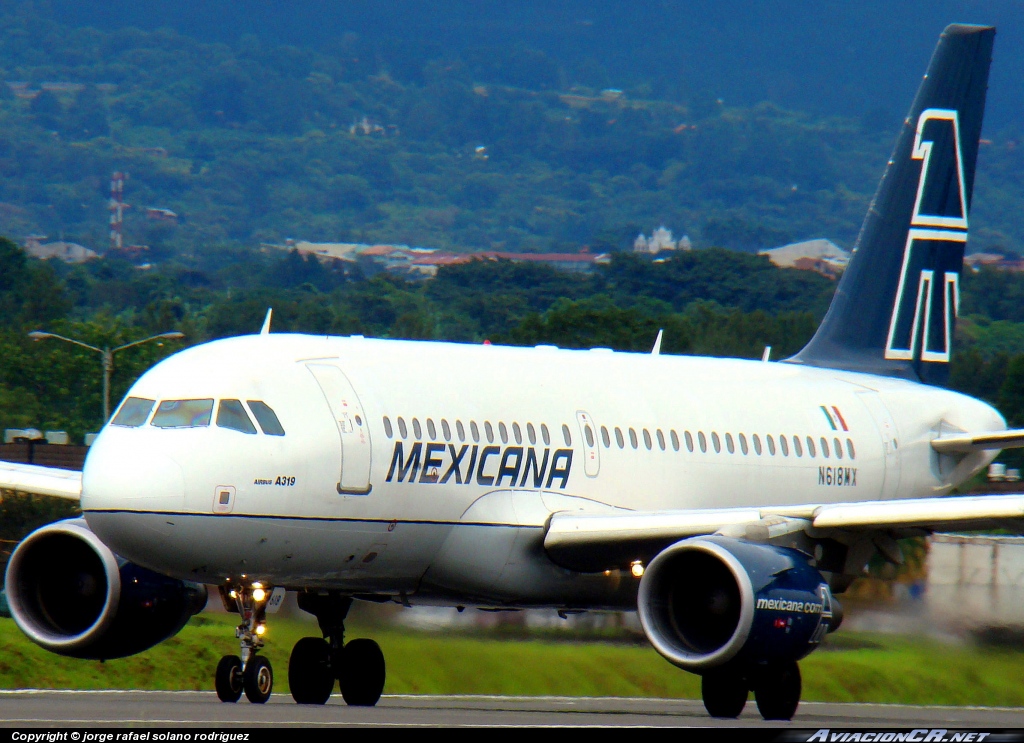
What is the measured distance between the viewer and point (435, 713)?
22.9 m

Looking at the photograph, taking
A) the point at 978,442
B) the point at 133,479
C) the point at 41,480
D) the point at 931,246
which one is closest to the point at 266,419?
the point at 133,479

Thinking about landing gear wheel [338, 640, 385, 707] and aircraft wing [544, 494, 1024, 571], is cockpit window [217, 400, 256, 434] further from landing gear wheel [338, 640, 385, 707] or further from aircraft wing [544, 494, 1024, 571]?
landing gear wheel [338, 640, 385, 707]

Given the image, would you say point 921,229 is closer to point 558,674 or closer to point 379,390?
point 558,674

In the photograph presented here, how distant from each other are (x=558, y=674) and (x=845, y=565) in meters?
6.71

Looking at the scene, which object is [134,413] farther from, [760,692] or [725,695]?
[760,692]

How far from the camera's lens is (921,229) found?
110 feet

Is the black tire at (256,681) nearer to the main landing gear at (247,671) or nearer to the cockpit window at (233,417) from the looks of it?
the main landing gear at (247,671)

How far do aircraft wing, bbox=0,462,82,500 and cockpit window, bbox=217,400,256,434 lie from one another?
387 cm

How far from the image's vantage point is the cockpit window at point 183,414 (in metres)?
21.8

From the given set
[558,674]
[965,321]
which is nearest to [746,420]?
[558,674]

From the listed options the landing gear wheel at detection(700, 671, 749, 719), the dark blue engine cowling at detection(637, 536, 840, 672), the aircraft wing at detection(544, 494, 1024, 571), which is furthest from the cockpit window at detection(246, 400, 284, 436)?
the landing gear wheel at detection(700, 671, 749, 719)

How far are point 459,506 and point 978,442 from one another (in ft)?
34.2

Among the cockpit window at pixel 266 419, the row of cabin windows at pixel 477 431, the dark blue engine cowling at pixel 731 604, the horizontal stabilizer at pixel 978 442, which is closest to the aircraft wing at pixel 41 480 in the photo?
the cockpit window at pixel 266 419

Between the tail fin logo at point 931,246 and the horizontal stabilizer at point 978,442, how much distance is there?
2.25m
